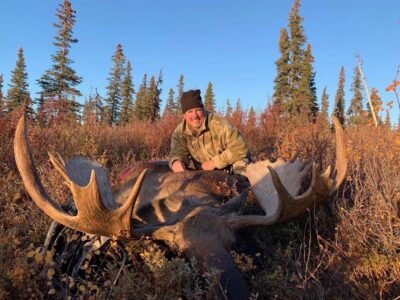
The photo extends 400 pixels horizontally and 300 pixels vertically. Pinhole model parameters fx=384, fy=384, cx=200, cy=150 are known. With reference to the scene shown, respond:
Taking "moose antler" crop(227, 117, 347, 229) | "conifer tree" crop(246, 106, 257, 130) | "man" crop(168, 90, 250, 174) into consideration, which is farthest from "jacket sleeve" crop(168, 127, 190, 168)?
"conifer tree" crop(246, 106, 257, 130)

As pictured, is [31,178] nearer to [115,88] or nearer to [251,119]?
[251,119]

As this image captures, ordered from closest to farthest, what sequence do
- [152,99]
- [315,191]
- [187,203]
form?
[315,191], [187,203], [152,99]

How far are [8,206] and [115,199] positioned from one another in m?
1.57

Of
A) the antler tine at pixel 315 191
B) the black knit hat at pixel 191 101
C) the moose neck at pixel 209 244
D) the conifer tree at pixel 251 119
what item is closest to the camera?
the moose neck at pixel 209 244

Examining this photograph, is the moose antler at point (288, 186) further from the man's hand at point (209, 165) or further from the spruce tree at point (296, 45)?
the spruce tree at point (296, 45)

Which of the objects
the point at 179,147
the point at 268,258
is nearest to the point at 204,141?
the point at 179,147

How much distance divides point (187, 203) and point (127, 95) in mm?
47777

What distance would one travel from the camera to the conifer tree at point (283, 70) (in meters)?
32.1

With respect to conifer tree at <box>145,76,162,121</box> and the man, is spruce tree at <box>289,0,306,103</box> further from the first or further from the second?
the man

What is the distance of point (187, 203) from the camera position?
3195 mm

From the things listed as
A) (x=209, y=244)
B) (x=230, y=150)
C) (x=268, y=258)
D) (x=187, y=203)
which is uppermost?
(x=230, y=150)

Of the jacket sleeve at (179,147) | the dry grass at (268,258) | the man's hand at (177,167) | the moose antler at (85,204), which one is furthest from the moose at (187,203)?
the jacket sleeve at (179,147)

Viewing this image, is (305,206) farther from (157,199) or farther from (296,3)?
(296,3)

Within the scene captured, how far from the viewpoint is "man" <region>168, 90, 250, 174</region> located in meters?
4.78
